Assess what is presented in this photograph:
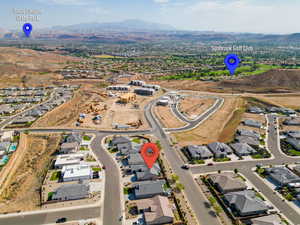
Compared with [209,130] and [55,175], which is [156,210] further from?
[209,130]

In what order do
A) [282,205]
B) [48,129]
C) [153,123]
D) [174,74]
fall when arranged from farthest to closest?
1. [174,74]
2. [153,123]
3. [48,129]
4. [282,205]

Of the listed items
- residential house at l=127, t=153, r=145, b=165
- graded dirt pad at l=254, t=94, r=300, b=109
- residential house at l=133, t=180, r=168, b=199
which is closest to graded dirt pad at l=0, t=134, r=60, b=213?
residential house at l=133, t=180, r=168, b=199

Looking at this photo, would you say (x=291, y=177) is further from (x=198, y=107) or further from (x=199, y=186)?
(x=198, y=107)

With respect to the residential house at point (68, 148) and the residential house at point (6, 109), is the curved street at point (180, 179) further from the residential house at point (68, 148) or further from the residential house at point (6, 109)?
the residential house at point (6, 109)

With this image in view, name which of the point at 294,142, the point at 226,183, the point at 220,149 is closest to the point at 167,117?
the point at 220,149

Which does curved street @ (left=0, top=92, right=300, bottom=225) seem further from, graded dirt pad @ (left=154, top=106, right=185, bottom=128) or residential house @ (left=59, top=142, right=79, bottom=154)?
residential house @ (left=59, top=142, right=79, bottom=154)

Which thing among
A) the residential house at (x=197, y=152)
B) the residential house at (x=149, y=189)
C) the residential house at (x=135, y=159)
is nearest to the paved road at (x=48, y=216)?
the residential house at (x=149, y=189)

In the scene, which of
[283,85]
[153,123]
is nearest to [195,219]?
[153,123]
